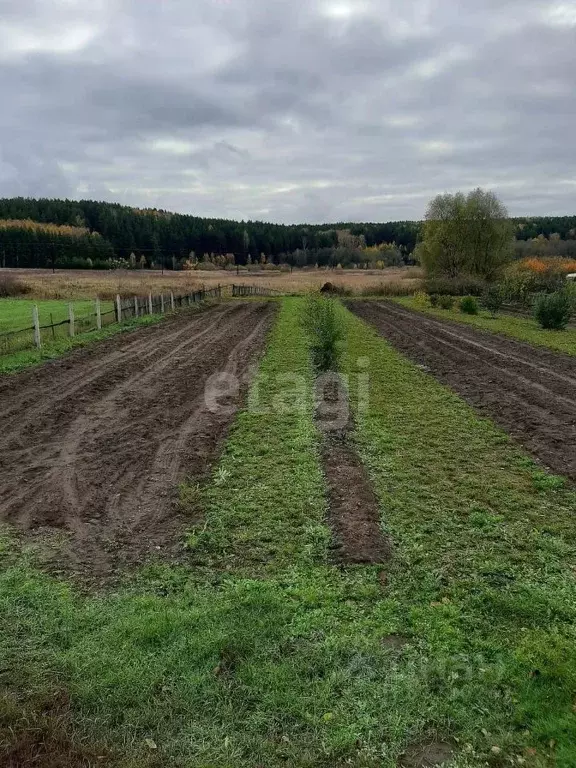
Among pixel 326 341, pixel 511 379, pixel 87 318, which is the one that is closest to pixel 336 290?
pixel 87 318

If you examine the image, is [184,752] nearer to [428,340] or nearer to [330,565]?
[330,565]

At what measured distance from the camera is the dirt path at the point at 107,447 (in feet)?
17.5

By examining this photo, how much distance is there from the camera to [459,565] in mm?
4691

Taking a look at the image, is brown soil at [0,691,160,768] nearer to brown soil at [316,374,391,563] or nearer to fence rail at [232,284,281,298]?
brown soil at [316,374,391,563]

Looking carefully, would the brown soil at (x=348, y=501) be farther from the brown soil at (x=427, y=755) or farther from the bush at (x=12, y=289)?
the bush at (x=12, y=289)

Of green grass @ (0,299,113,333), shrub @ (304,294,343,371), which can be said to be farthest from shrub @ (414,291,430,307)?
shrub @ (304,294,343,371)

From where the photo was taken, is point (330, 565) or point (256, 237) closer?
point (330, 565)

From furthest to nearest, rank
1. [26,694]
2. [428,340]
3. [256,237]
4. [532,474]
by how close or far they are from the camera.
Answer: [256,237] → [428,340] → [532,474] → [26,694]

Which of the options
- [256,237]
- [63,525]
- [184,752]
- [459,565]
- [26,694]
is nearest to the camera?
[184,752]

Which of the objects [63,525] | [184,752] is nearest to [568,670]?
[184,752]

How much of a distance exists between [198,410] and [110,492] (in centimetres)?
378

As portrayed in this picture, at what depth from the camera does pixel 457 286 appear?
141ft

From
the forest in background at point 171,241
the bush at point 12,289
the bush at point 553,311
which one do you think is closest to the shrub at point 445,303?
the bush at point 553,311

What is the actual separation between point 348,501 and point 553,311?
63.8 ft
